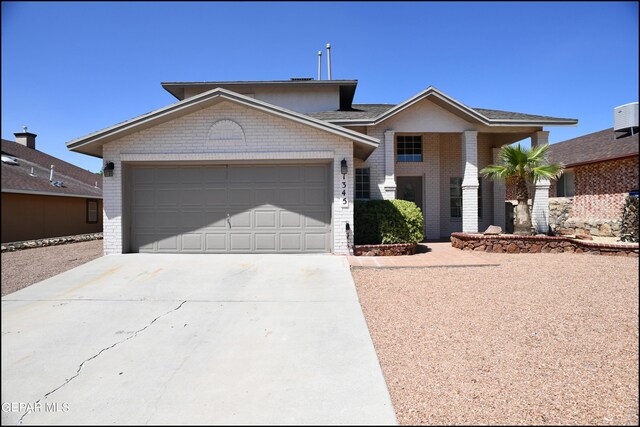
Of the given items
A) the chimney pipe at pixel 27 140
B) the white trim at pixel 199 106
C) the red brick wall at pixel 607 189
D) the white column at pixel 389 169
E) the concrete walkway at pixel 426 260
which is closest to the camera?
A: the red brick wall at pixel 607 189

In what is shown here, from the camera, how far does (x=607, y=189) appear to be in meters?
2.54

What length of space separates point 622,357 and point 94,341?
5822mm

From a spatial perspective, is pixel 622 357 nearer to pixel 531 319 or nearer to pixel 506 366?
pixel 506 366

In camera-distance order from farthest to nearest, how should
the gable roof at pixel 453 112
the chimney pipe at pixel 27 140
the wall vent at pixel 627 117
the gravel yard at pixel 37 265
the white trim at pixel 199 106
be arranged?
1. the chimney pipe at pixel 27 140
2. the gable roof at pixel 453 112
3. the white trim at pixel 199 106
4. the gravel yard at pixel 37 265
5. the wall vent at pixel 627 117

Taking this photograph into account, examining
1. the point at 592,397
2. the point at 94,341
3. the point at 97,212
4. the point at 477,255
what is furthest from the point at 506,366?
the point at 97,212

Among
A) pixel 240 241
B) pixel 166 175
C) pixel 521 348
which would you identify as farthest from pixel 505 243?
pixel 166 175

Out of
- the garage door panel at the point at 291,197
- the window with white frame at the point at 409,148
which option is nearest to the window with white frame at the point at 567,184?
the window with white frame at the point at 409,148

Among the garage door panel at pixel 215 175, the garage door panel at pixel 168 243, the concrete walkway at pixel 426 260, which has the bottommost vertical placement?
the concrete walkway at pixel 426 260

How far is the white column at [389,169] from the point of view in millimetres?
12453

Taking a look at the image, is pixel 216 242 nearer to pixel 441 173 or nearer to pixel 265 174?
pixel 265 174

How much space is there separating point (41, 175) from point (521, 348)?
21023mm

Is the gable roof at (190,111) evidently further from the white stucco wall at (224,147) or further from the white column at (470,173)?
the white column at (470,173)

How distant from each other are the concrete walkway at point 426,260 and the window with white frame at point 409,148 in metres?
5.60

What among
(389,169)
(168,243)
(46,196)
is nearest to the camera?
(168,243)
